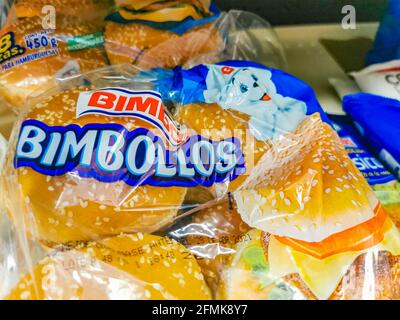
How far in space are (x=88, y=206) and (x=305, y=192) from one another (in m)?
0.24

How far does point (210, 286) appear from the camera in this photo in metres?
0.54

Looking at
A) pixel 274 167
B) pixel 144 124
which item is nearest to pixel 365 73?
pixel 274 167

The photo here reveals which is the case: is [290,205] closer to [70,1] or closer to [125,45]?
[125,45]

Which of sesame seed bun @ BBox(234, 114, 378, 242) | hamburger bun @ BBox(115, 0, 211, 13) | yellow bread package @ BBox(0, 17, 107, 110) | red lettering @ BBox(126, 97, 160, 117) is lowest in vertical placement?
sesame seed bun @ BBox(234, 114, 378, 242)

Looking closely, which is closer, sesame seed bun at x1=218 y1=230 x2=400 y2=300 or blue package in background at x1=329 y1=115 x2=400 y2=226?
sesame seed bun at x1=218 y1=230 x2=400 y2=300

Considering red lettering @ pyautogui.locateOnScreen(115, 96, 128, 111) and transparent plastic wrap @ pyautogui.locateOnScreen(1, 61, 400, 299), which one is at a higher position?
Result: red lettering @ pyautogui.locateOnScreen(115, 96, 128, 111)

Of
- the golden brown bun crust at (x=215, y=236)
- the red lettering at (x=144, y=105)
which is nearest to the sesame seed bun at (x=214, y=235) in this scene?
the golden brown bun crust at (x=215, y=236)

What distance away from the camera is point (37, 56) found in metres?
0.73

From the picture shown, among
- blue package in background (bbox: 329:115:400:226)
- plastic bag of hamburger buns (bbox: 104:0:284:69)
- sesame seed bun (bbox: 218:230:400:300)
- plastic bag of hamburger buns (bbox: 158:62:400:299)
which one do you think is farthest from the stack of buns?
sesame seed bun (bbox: 218:230:400:300)

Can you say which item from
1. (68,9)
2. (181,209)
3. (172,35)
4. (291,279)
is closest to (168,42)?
(172,35)

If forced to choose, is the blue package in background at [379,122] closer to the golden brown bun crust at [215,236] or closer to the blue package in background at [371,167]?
the blue package in background at [371,167]

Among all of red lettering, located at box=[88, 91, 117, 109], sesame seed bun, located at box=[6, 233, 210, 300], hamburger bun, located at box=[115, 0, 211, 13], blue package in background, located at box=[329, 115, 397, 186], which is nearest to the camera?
sesame seed bun, located at box=[6, 233, 210, 300]

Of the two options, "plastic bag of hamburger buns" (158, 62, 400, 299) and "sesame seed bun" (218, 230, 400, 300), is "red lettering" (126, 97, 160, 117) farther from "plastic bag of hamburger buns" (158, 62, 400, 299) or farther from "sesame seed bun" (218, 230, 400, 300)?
"sesame seed bun" (218, 230, 400, 300)

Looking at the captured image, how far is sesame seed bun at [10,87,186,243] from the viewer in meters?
0.52
